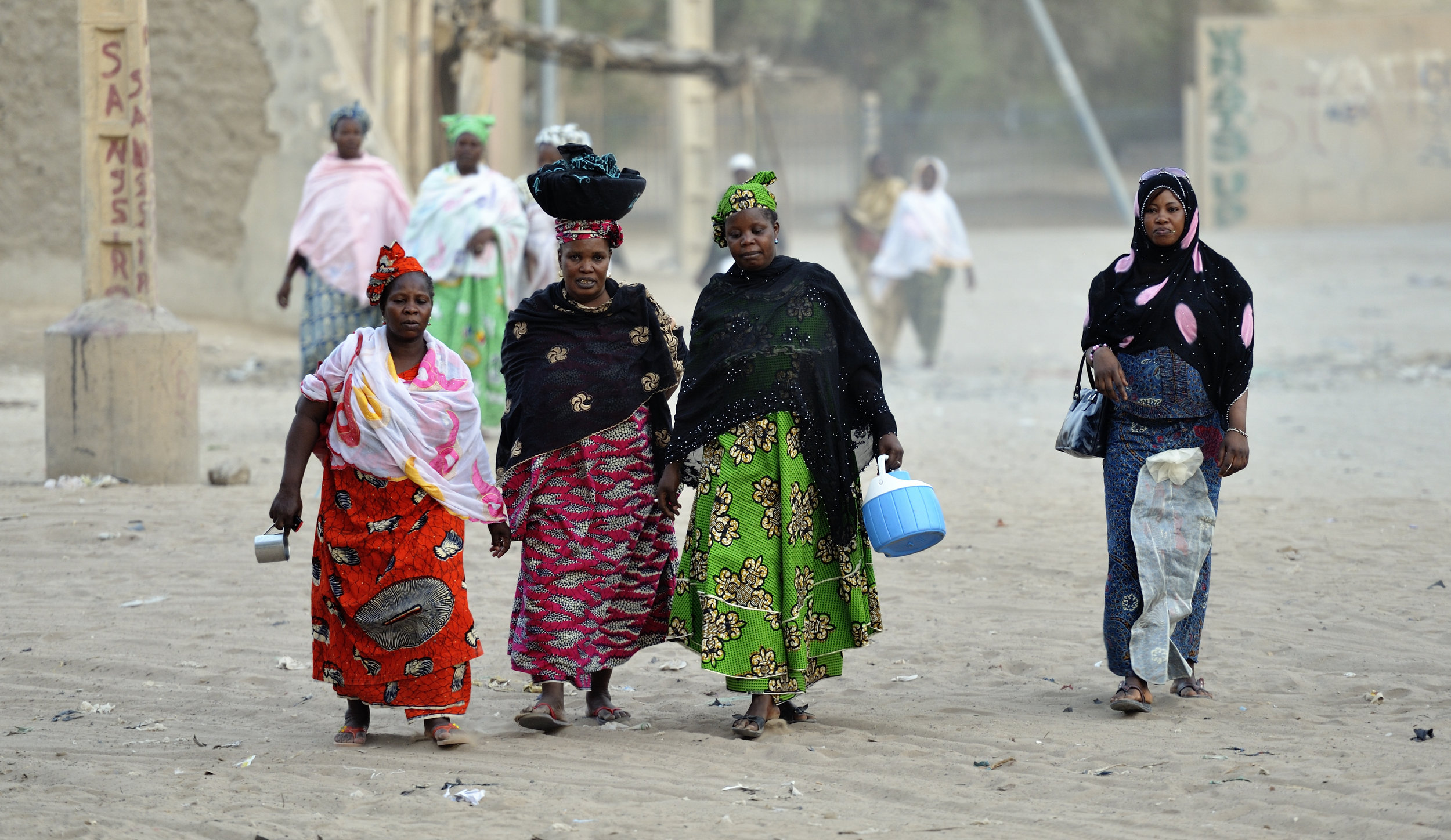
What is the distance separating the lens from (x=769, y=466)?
450 centimetres

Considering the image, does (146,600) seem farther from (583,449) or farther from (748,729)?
(748,729)

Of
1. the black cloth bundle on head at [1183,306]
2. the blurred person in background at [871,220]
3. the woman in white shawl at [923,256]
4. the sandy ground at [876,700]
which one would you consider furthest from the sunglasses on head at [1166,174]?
the blurred person in background at [871,220]

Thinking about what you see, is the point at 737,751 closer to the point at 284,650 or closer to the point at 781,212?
the point at 284,650

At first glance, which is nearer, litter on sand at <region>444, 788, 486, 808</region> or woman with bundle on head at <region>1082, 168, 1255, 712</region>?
litter on sand at <region>444, 788, 486, 808</region>

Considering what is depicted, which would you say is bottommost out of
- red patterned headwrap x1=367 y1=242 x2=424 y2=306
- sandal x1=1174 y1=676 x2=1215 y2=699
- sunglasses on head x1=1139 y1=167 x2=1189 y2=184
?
sandal x1=1174 y1=676 x2=1215 y2=699

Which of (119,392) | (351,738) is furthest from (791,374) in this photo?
(119,392)

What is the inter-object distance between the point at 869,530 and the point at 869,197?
12.3m

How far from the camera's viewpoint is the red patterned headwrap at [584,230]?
4562 millimetres

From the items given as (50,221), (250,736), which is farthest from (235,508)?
(50,221)

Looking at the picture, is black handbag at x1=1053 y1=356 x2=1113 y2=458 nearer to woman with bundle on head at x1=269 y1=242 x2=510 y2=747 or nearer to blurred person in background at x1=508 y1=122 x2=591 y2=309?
woman with bundle on head at x1=269 y1=242 x2=510 y2=747

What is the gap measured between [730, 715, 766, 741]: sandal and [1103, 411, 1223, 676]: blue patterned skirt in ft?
3.74

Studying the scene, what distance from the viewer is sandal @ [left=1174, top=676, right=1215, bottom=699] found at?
16.1ft

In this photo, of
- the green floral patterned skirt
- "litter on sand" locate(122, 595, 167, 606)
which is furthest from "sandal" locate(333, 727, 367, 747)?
"litter on sand" locate(122, 595, 167, 606)

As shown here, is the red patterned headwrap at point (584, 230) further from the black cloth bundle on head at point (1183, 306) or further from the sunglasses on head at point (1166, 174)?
the sunglasses on head at point (1166, 174)
